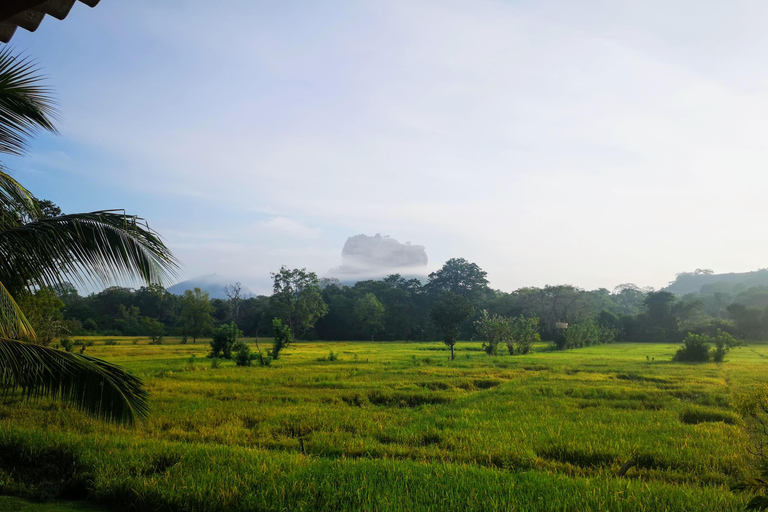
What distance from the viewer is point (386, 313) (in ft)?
201

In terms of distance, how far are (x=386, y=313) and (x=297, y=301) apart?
12955mm

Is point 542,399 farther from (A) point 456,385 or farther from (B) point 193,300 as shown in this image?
(B) point 193,300

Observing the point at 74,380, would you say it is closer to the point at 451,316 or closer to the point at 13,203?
the point at 13,203

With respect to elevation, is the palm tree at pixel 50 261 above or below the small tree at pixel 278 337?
above

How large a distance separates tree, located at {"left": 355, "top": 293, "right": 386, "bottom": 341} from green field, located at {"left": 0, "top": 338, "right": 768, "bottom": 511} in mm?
45579

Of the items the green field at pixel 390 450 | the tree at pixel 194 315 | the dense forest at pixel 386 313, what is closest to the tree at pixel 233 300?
the dense forest at pixel 386 313

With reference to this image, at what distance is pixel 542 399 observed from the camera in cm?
1125

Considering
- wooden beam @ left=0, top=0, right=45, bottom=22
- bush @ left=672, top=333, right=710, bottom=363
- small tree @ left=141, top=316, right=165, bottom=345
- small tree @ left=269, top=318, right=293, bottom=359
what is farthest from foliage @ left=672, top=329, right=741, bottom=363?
small tree @ left=141, top=316, right=165, bottom=345

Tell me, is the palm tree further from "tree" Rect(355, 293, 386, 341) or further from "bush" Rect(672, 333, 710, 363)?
"tree" Rect(355, 293, 386, 341)

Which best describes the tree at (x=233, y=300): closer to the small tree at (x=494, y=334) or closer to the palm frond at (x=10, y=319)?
the small tree at (x=494, y=334)

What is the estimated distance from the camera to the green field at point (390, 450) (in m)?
4.68

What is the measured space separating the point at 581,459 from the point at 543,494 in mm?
2083

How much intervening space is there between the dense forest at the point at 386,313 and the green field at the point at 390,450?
99.5 feet

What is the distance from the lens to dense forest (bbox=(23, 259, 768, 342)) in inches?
1745
